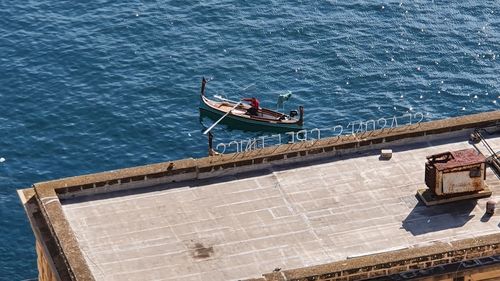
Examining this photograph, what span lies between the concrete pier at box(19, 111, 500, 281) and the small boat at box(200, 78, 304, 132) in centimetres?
5018

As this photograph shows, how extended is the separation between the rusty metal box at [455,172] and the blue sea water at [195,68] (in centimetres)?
5058

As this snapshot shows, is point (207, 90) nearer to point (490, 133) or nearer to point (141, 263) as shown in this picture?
point (490, 133)

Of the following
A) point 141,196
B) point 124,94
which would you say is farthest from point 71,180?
point 124,94

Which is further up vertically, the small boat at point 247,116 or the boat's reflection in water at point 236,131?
the small boat at point 247,116

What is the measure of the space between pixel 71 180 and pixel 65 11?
262ft

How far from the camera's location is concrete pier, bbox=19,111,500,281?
6644 cm

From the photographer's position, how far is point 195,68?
13875cm

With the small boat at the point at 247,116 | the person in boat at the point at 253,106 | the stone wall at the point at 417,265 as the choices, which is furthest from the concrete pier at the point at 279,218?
the person in boat at the point at 253,106

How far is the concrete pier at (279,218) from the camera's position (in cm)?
6644

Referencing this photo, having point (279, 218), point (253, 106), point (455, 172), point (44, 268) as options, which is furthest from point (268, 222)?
point (253, 106)

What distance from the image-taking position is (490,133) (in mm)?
80812

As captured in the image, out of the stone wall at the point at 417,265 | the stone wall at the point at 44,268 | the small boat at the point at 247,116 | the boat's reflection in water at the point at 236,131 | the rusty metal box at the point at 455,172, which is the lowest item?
the boat's reflection in water at the point at 236,131

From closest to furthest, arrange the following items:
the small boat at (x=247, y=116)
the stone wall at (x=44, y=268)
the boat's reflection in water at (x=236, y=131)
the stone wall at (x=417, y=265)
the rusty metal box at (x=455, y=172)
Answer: the stone wall at (x=417, y=265), the stone wall at (x=44, y=268), the rusty metal box at (x=455, y=172), the boat's reflection in water at (x=236, y=131), the small boat at (x=247, y=116)

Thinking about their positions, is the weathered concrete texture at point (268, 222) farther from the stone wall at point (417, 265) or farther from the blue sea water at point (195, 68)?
the blue sea water at point (195, 68)
